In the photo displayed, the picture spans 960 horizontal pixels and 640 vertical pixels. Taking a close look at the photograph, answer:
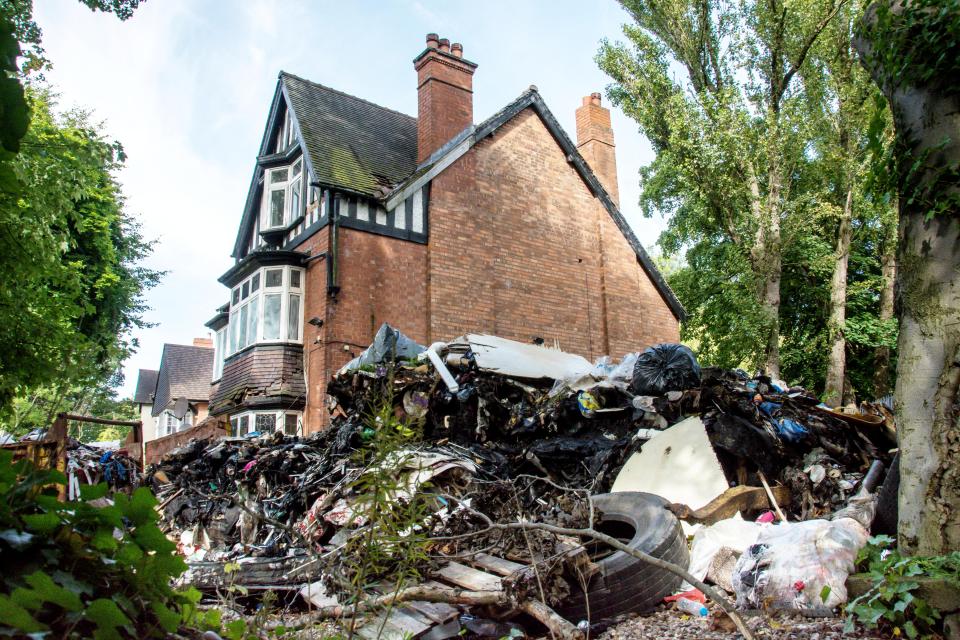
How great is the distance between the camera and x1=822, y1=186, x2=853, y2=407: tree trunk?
1873 centimetres

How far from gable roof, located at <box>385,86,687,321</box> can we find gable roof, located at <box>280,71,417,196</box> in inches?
29.5

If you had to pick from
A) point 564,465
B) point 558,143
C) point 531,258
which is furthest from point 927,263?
point 558,143

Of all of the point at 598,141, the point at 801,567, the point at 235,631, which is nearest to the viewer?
the point at 235,631

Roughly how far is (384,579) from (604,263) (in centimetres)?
1624

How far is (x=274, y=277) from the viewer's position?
636 inches

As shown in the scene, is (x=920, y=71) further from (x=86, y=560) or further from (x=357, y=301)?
(x=357, y=301)

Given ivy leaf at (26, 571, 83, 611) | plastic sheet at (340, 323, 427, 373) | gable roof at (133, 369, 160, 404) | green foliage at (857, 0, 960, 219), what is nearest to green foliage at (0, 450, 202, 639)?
ivy leaf at (26, 571, 83, 611)

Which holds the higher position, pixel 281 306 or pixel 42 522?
pixel 281 306

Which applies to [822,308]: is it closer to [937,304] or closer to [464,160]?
[464,160]

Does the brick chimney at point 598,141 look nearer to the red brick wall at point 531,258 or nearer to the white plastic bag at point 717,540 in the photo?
the red brick wall at point 531,258

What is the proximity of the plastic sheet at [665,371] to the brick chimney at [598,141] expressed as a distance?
40.0 ft

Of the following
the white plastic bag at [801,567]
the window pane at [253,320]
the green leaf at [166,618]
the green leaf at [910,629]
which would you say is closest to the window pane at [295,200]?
the window pane at [253,320]

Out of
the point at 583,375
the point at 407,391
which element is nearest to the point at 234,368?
the point at 407,391

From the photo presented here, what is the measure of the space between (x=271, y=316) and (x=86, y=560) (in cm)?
1513
